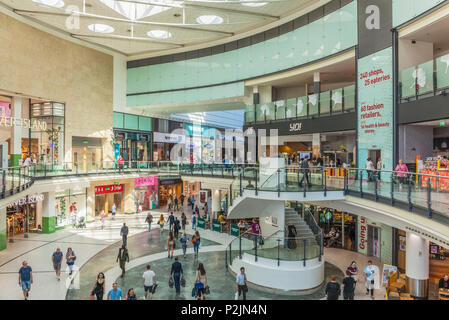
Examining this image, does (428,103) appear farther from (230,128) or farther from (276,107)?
(230,128)

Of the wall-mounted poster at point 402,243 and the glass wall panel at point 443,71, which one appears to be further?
the wall-mounted poster at point 402,243

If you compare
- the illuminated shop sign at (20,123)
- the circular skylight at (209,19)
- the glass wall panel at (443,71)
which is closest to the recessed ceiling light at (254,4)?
the circular skylight at (209,19)

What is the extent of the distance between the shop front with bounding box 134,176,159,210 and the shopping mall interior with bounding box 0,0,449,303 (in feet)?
0.41

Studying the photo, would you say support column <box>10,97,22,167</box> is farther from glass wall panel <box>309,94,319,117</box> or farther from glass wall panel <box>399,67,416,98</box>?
glass wall panel <box>399,67,416,98</box>

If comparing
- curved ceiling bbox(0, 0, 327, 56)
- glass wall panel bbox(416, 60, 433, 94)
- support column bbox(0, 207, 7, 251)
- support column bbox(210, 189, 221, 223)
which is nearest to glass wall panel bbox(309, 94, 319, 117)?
curved ceiling bbox(0, 0, 327, 56)

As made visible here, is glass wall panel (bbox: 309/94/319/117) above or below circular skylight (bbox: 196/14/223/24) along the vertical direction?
below

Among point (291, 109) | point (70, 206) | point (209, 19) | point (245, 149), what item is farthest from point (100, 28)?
point (291, 109)

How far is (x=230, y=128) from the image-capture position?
49.5 meters

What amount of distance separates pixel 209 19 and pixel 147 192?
15.5 metres

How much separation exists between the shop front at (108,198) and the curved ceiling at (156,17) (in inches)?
444

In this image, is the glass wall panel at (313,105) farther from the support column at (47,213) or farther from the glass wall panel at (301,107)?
the support column at (47,213)

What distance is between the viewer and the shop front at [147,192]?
27311 mm

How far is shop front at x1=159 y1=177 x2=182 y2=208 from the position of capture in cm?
3032
